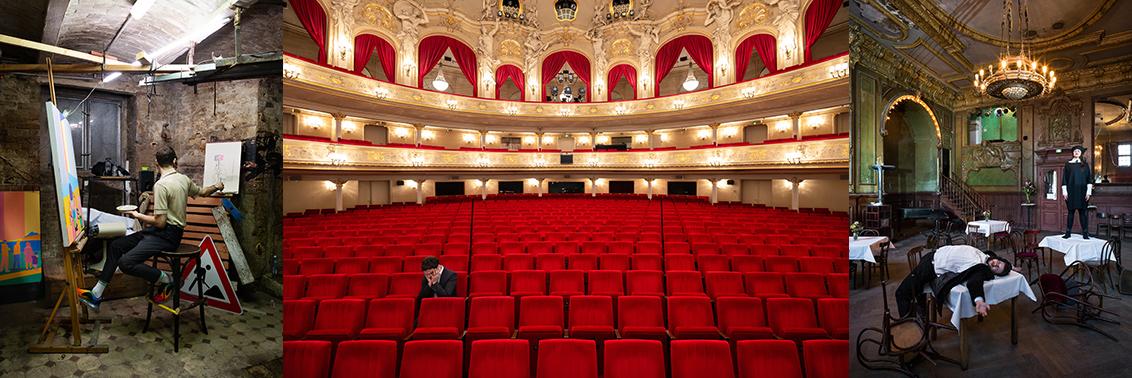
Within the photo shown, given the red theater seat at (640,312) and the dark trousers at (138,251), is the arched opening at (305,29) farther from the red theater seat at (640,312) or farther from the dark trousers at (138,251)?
the red theater seat at (640,312)

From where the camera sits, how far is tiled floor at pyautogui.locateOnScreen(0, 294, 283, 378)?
1666mm

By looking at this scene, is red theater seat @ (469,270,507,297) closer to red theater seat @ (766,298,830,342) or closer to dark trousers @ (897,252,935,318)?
red theater seat @ (766,298,830,342)

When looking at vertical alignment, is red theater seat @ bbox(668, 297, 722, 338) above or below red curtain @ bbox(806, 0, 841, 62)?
below

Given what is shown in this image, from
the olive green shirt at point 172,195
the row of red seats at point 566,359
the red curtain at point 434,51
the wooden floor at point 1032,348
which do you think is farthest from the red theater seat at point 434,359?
the red curtain at point 434,51

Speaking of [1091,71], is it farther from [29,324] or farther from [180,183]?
[29,324]

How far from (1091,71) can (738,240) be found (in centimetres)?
341

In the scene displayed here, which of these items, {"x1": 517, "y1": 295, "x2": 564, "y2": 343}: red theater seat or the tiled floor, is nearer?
the tiled floor

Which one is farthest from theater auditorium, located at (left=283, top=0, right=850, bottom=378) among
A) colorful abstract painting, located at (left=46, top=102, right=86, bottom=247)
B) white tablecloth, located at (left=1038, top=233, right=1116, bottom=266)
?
white tablecloth, located at (left=1038, top=233, right=1116, bottom=266)

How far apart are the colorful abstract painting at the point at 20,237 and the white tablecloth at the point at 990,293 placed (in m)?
5.86

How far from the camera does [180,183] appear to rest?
5.97ft

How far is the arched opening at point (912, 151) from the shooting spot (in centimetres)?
1021

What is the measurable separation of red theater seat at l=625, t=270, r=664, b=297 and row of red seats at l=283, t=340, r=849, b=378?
131cm

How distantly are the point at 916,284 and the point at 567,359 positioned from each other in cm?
→ 221

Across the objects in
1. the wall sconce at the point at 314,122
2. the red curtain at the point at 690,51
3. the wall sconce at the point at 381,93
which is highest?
the red curtain at the point at 690,51
